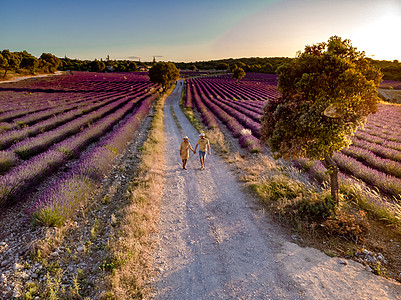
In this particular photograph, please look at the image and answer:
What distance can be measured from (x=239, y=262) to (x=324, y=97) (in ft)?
12.6

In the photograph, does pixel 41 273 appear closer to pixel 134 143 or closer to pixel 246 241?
pixel 246 241

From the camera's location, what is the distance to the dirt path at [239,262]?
10.7 ft

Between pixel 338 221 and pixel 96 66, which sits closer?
pixel 338 221

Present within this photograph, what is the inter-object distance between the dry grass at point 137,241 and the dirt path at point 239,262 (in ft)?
0.78

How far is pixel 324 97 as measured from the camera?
169 inches

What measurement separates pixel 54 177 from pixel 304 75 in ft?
26.6

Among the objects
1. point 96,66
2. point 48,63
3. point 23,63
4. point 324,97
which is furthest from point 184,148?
point 96,66

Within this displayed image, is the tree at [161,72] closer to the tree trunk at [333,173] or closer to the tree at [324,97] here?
the tree at [324,97]

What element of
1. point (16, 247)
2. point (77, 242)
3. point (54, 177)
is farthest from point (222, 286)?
point (54, 177)

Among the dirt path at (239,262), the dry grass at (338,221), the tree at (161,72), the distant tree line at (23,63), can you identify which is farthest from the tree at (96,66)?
the dry grass at (338,221)

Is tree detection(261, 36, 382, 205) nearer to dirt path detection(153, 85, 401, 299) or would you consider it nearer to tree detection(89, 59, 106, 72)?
dirt path detection(153, 85, 401, 299)

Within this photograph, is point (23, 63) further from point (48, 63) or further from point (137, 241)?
point (137, 241)

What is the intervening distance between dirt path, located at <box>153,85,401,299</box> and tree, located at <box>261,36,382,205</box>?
2085 millimetres

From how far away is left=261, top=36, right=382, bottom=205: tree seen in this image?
164 inches
